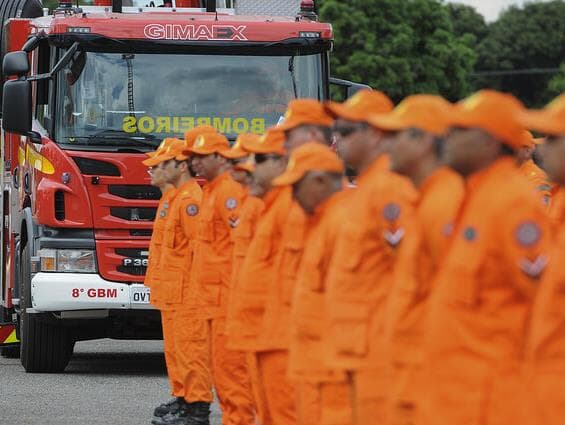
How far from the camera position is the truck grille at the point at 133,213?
51.2ft

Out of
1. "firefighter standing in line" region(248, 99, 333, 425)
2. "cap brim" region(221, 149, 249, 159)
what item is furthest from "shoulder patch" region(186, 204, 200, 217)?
"firefighter standing in line" region(248, 99, 333, 425)

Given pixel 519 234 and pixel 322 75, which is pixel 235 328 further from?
pixel 322 75

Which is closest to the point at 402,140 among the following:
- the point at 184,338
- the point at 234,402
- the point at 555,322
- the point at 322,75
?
the point at 555,322

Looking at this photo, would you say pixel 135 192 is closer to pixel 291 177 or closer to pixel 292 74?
pixel 292 74

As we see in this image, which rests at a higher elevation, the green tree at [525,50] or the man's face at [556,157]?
the green tree at [525,50]

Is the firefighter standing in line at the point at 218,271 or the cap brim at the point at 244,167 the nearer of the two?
the cap brim at the point at 244,167

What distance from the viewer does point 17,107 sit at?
1536 cm

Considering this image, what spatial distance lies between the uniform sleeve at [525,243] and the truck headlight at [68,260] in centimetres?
1024

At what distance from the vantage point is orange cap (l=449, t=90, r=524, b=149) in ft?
18.9

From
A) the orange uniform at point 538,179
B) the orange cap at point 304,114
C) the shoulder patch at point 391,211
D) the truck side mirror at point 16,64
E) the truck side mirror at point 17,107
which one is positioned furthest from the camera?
the truck side mirror at point 17,107

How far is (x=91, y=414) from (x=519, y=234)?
7942mm

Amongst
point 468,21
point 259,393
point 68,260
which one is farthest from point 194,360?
point 468,21

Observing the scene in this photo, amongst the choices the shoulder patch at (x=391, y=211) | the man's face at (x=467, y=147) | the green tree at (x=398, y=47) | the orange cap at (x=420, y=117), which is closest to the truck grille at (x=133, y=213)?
the shoulder patch at (x=391, y=211)

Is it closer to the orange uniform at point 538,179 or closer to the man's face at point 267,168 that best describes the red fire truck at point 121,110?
the orange uniform at point 538,179
